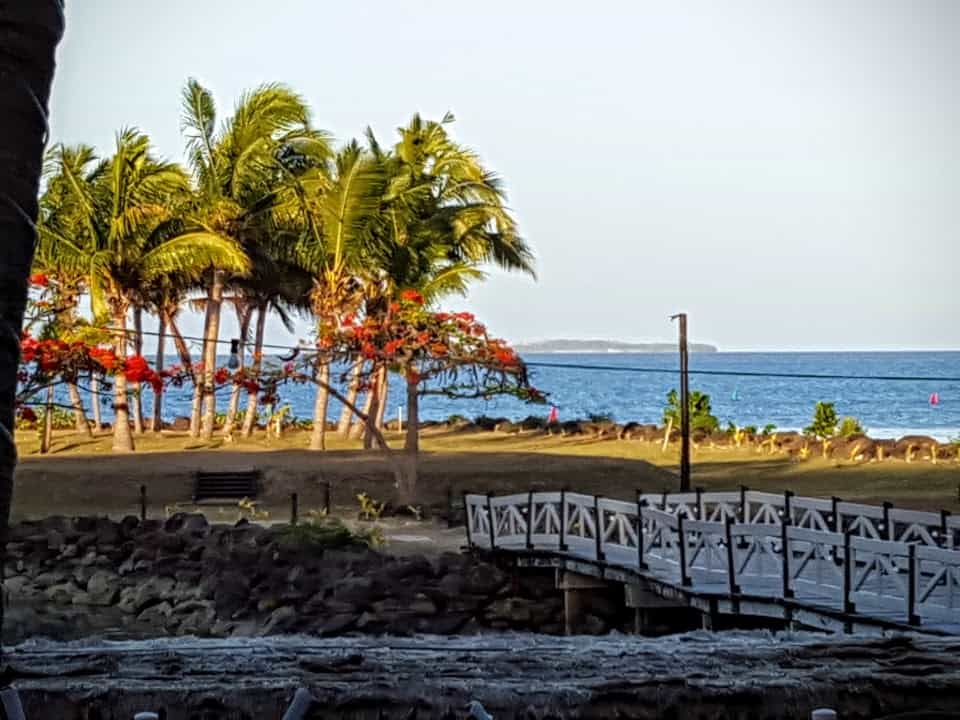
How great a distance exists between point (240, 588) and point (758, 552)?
1010cm

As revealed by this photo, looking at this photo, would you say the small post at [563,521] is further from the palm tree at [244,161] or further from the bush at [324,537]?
the palm tree at [244,161]

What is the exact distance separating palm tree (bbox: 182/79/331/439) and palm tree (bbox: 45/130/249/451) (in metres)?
1.26

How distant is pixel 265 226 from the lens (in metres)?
42.7

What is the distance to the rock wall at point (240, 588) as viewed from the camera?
22.2 m

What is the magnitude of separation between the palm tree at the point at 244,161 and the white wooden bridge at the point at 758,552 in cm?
1899

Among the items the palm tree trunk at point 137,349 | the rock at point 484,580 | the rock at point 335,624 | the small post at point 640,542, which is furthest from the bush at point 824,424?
the small post at point 640,542

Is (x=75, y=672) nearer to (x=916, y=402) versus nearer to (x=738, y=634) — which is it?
(x=738, y=634)

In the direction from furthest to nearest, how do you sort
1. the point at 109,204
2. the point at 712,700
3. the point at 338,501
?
1. the point at 109,204
2. the point at 338,501
3. the point at 712,700

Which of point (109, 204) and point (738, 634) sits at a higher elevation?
point (109, 204)

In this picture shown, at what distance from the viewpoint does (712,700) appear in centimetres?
760

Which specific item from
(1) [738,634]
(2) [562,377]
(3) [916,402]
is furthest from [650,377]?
(1) [738,634]

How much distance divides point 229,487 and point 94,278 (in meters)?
7.45

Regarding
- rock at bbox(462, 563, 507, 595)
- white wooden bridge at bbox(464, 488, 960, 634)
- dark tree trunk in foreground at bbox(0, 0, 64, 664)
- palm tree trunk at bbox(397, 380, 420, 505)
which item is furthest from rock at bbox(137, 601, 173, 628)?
dark tree trunk in foreground at bbox(0, 0, 64, 664)

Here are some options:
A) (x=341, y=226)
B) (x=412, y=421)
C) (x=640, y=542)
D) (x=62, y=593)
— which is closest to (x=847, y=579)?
(x=640, y=542)
